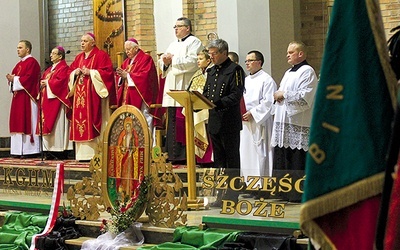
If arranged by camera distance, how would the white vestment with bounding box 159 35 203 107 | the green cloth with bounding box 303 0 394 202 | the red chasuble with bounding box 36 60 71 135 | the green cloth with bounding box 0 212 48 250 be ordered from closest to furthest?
the green cloth with bounding box 303 0 394 202, the green cloth with bounding box 0 212 48 250, the white vestment with bounding box 159 35 203 107, the red chasuble with bounding box 36 60 71 135

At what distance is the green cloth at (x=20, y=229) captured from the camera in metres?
7.71

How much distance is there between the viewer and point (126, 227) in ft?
23.4

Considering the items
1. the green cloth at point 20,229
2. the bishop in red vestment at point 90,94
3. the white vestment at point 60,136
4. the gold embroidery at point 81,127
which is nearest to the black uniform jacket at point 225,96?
the green cloth at point 20,229

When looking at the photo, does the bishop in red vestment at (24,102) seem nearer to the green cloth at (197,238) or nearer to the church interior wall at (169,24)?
the church interior wall at (169,24)

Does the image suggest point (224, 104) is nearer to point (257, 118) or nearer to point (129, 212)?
point (257, 118)

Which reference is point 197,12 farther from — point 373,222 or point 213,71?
point 373,222

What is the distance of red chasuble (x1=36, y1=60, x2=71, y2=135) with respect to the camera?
11.7 m

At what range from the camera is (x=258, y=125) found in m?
8.31

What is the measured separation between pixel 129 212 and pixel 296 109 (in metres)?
1.82

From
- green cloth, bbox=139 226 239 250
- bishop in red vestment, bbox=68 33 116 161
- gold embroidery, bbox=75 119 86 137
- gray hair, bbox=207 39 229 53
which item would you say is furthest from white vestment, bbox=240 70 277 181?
gold embroidery, bbox=75 119 86 137

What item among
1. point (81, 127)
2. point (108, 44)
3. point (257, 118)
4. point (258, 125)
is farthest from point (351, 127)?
point (108, 44)

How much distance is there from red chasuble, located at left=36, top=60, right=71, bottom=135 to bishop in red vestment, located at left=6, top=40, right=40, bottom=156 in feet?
1.82

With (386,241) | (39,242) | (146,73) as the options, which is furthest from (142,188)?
(386,241)

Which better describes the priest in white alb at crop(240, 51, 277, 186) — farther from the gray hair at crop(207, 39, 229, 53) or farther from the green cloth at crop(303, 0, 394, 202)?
the green cloth at crop(303, 0, 394, 202)
